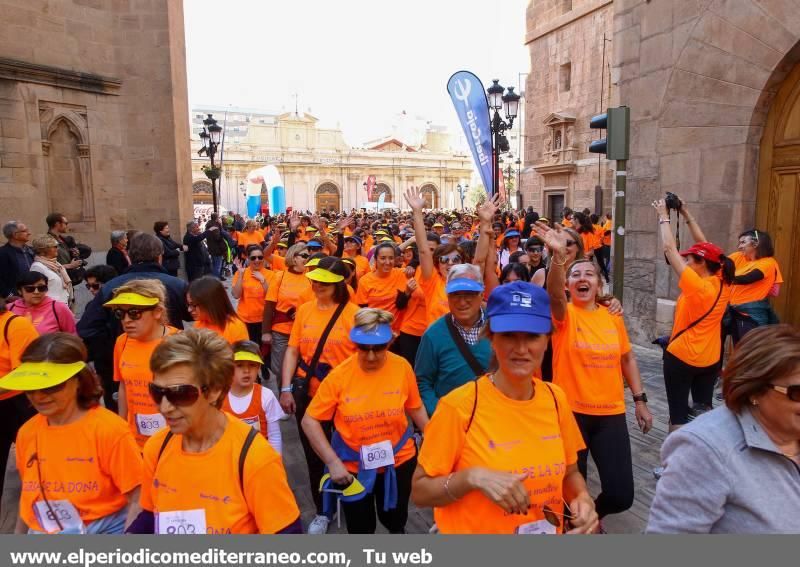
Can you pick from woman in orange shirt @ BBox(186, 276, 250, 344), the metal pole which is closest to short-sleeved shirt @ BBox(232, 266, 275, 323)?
woman in orange shirt @ BBox(186, 276, 250, 344)

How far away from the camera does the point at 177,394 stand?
2.15 metres

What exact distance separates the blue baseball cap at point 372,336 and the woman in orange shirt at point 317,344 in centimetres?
88

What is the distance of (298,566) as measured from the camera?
1917mm

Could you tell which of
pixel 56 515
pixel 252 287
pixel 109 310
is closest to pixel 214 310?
pixel 109 310

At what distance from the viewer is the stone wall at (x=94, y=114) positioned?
1052cm

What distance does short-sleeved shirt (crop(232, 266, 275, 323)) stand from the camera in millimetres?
6734

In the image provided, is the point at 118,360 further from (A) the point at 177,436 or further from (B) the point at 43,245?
(B) the point at 43,245

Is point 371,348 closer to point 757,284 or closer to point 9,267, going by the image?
point 757,284

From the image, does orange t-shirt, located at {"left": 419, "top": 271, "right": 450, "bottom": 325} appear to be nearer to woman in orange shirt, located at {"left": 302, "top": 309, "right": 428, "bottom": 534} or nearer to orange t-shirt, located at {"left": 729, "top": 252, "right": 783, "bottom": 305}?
woman in orange shirt, located at {"left": 302, "top": 309, "right": 428, "bottom": 534}

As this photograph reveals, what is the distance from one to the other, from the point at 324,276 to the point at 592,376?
2090 mm

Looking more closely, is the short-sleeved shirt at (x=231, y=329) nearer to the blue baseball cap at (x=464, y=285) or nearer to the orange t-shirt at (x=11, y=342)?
the orange t-shirt at (x=11, y=342)

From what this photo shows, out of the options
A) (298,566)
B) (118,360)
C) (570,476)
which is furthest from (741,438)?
(118,360)

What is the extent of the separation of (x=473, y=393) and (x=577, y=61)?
83.1 ft

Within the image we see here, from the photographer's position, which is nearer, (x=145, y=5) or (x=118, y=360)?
(x=118, y=360)
